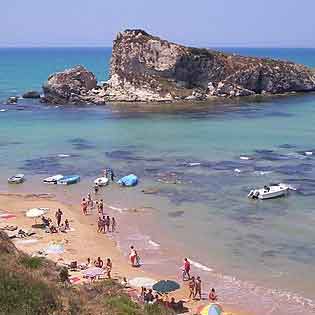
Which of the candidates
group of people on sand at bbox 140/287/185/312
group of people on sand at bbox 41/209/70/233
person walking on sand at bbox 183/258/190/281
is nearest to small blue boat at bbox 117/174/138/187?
group of people on sand at bbox 41/209/70/233

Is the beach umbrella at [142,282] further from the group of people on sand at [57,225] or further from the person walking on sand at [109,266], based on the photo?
the group of people on sand at [57,225]

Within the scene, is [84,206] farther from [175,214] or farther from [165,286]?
[165,286]

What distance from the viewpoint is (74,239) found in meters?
32.5

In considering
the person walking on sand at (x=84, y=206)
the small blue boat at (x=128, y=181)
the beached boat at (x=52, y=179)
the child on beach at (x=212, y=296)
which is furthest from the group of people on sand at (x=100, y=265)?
the beached boat at (x=52, y=179)

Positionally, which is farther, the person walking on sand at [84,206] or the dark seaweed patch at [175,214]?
the person walking on sand at [84,206]

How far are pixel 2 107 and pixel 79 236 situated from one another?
6458 cm

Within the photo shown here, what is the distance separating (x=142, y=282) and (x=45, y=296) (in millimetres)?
10997

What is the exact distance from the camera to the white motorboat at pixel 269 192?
39375 mm

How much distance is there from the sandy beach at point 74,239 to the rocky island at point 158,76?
5786cm

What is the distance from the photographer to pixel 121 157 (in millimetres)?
54156

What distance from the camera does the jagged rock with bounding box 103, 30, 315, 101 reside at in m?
100

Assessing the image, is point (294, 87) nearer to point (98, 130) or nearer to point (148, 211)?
point (98, 130)

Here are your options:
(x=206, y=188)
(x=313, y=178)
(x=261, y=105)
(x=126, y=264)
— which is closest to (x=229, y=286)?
(x=126, y=264)

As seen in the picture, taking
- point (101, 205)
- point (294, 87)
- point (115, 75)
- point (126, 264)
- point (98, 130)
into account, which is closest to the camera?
point (126, 264)
